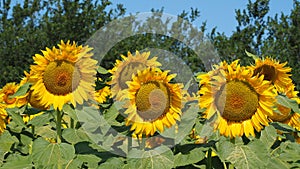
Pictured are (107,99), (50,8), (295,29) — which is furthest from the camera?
(50,8)

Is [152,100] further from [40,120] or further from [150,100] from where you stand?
[40,120]

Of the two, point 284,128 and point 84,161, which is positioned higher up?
point 284,128

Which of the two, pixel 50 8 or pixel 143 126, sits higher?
pixel 50 8

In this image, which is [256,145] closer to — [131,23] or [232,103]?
[232,103]

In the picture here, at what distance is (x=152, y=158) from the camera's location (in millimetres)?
2510

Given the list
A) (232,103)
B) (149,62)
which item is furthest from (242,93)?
(149,62)

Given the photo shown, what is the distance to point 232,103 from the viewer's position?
8.98 feet

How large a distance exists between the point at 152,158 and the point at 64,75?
672mm

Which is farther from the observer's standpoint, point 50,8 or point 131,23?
point 50,8

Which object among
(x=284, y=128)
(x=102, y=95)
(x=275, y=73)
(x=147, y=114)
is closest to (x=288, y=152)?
(x=284, y=128)

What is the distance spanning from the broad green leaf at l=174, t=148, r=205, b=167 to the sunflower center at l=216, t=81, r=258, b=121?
0.29m

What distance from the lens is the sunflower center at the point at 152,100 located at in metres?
2.59

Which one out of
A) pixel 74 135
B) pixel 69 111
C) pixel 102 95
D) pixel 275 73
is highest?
pixel 275 73

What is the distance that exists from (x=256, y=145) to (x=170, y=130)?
439 mm
